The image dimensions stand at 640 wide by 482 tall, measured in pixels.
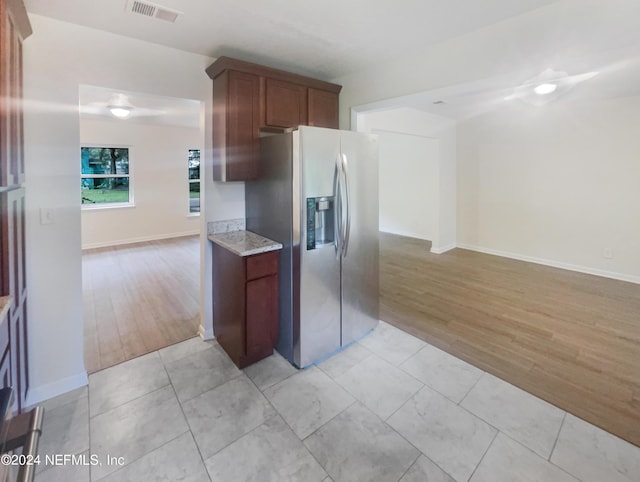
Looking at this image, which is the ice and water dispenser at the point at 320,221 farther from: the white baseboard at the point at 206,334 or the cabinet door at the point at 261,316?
the white baseboard at the point at 206,334

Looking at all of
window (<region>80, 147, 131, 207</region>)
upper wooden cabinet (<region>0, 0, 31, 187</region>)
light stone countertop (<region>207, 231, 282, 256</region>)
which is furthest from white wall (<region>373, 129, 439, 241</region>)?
upper wooden cabinet (<region>0, 0, 31, 187</region>)

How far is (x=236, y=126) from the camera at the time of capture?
8.34 feet

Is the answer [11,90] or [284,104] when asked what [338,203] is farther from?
[11,90]

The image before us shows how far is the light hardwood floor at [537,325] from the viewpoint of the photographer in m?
2.16

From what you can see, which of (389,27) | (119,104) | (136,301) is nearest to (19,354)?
(136,301)

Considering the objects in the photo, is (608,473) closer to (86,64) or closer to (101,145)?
(86,64)

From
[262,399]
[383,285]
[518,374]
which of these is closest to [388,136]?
[383,285]

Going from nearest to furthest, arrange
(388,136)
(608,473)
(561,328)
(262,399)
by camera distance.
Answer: (608,473)
(262,399)
(561,328)
(388,136)

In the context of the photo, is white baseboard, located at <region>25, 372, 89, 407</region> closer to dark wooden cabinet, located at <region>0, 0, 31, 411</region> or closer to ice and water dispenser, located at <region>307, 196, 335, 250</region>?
dark wooden cabinet, located at <region>0, 0, 31, 411</region>

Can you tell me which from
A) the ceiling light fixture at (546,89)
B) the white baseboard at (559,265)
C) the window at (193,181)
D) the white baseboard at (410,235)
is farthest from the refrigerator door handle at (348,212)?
the window at (193,181)

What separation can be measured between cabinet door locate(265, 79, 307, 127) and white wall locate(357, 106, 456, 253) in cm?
170

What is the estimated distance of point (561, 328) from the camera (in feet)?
9.98

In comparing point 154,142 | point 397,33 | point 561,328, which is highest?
point 154,142

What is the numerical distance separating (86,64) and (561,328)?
458 centimetres
